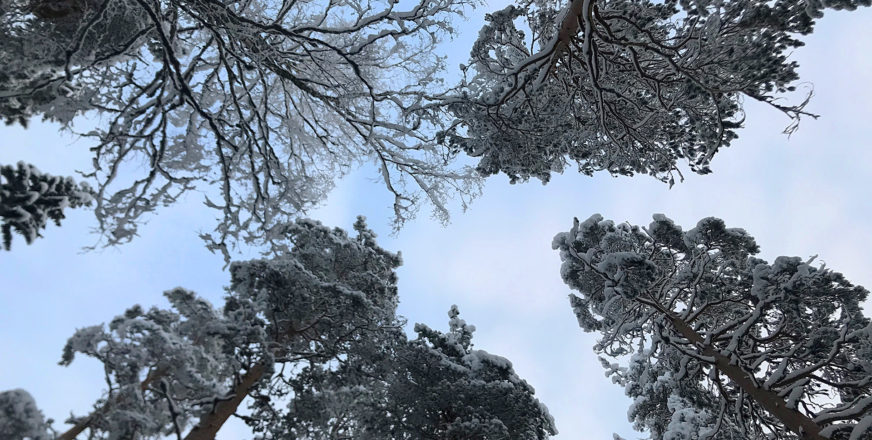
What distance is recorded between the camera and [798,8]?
7.06 meters

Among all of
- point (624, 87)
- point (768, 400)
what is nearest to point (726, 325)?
point (768, 400)

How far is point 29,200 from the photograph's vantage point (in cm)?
472

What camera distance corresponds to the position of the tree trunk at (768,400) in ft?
18.8

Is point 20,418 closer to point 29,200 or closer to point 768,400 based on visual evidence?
point 29,200

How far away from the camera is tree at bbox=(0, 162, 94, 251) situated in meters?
Answer: 4.62

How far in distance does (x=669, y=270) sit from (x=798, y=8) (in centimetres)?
520

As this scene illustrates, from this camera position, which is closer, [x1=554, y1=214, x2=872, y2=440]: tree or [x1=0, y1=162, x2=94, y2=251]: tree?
[x1=0, y1=162, x2=94, y2=251]: tree

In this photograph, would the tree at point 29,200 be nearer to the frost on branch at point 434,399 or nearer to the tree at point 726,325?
the frost on branch at point 434,399

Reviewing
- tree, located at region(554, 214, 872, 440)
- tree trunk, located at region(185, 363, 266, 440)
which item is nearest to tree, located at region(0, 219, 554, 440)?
tree trunk, located at region(185, 363, 266, 440)

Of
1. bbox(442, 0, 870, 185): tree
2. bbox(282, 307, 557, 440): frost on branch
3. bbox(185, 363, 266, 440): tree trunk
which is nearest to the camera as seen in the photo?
bbox(185, 363, 266, 440): tree trunk

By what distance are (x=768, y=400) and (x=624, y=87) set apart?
5828 mm

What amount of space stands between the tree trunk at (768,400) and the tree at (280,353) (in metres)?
3.95

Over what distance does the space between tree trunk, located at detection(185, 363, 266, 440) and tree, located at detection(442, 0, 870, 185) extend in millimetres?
5382

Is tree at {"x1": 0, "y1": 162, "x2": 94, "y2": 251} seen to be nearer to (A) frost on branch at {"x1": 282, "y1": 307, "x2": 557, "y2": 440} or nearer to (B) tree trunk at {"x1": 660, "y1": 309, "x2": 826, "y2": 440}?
(A) frost on branch at {"x1": 282, "y1": 307, "x2": 557, "y2": 440}
